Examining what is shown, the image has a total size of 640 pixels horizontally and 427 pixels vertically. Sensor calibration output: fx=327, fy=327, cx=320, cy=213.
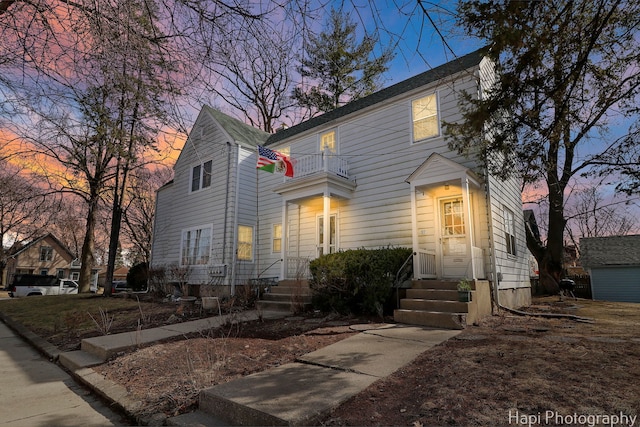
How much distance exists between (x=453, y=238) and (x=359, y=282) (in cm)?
299

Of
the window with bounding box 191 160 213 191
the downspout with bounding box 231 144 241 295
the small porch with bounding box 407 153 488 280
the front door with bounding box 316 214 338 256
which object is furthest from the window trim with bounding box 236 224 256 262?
the small porch with bounding box 407 153 488 280

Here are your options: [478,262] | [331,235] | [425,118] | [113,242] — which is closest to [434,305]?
[478,262]

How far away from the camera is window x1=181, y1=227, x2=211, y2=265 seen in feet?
44.9

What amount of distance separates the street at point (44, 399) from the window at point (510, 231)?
1007cm

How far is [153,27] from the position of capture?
3.14 meters

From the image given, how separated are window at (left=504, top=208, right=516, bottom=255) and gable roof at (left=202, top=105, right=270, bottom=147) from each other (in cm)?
1014

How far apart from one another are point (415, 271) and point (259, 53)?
635 centimetres

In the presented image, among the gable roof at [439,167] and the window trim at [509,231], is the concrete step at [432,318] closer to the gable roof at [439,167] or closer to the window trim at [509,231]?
the gable roof at [439,167]

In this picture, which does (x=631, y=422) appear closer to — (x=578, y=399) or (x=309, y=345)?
(x=578, y=399)

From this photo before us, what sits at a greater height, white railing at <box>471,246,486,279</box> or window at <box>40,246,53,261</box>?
window at <box>40,246,53,261</box>

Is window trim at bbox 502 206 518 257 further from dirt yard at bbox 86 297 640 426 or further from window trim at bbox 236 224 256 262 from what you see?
window trim at bbox 236 224 256 262

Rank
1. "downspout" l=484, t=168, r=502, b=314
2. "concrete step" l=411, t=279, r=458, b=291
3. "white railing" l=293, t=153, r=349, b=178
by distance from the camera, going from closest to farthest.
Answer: "concrete step" l=411, t=279, r=458, b=291, "downspout" l=484, t=168, r=502, b=314, "white railing" l=293, t=153, r=349, b=178

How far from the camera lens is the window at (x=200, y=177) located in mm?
14687

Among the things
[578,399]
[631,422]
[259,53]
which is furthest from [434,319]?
[259,53]
